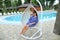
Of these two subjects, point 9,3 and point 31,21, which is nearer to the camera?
point 31,21

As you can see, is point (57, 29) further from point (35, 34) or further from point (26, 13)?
point (26, 13)

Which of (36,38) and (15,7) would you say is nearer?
(36,38)

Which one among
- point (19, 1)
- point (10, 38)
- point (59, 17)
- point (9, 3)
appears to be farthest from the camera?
point (19, 1)

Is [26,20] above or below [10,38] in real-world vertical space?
above

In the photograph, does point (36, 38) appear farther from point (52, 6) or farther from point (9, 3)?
point (52, 6)

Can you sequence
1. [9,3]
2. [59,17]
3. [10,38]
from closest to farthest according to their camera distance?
1. [10,38]
2. [59,17]
3. [9,3]

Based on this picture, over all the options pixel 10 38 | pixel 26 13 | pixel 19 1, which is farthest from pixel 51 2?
pixel 10 38

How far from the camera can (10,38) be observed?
506 cm

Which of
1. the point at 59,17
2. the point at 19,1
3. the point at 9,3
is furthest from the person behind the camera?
the point at 19,1

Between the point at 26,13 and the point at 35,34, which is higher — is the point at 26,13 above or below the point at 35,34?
above

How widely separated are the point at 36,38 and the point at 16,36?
29.1 inches

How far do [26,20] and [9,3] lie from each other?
321 inches

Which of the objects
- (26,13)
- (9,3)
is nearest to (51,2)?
(9,3)

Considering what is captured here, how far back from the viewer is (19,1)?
47.0 feet
